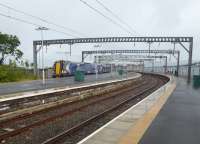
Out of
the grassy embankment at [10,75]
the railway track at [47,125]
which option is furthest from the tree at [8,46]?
the railway track at [47,125]

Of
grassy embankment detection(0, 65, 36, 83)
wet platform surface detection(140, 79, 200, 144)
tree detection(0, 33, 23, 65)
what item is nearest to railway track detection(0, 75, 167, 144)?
wet platform surface detection(140, 79, 200, 144)

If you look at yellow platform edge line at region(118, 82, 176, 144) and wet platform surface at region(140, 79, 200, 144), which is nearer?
yellow platform edge line at region(118, 82, 176, 144)

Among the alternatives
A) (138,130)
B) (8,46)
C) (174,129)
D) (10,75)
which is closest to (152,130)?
(138,130)

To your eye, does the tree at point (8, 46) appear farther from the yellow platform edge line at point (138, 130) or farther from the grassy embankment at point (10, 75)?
the yellow platform edge line at point (138, 130)

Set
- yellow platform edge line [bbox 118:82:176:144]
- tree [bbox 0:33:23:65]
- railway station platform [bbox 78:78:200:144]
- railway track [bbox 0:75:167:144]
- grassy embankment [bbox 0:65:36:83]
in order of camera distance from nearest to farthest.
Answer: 1. yellow platform edge line [bbox 118:82:176:144]
2. railway station platform [bbox 78:78:200:144]
3. railway track [bbox 0:75:167:144]
4. grassy embankment [bbox 0:65:36:83]
5. tree [bbox 0:33:23:65]

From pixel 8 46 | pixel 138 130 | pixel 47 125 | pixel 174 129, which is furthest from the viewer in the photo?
pixel 8 46

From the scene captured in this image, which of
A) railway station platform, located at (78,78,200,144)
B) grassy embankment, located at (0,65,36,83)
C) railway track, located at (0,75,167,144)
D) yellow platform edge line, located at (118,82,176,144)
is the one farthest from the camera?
grassy embankment, located at (0,65,36,83)

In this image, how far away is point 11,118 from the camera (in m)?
13.5

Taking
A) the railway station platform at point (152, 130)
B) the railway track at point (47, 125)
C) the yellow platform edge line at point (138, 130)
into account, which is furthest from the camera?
the railway track at point (47, 125)

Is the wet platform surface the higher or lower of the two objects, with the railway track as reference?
higher

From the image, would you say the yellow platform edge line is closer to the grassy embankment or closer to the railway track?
the railway track

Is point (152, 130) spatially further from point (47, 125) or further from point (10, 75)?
point (10, 75)

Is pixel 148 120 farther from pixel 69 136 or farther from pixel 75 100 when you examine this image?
pixel 75 100

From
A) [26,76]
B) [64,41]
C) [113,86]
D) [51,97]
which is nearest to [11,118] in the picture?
[51,97]
